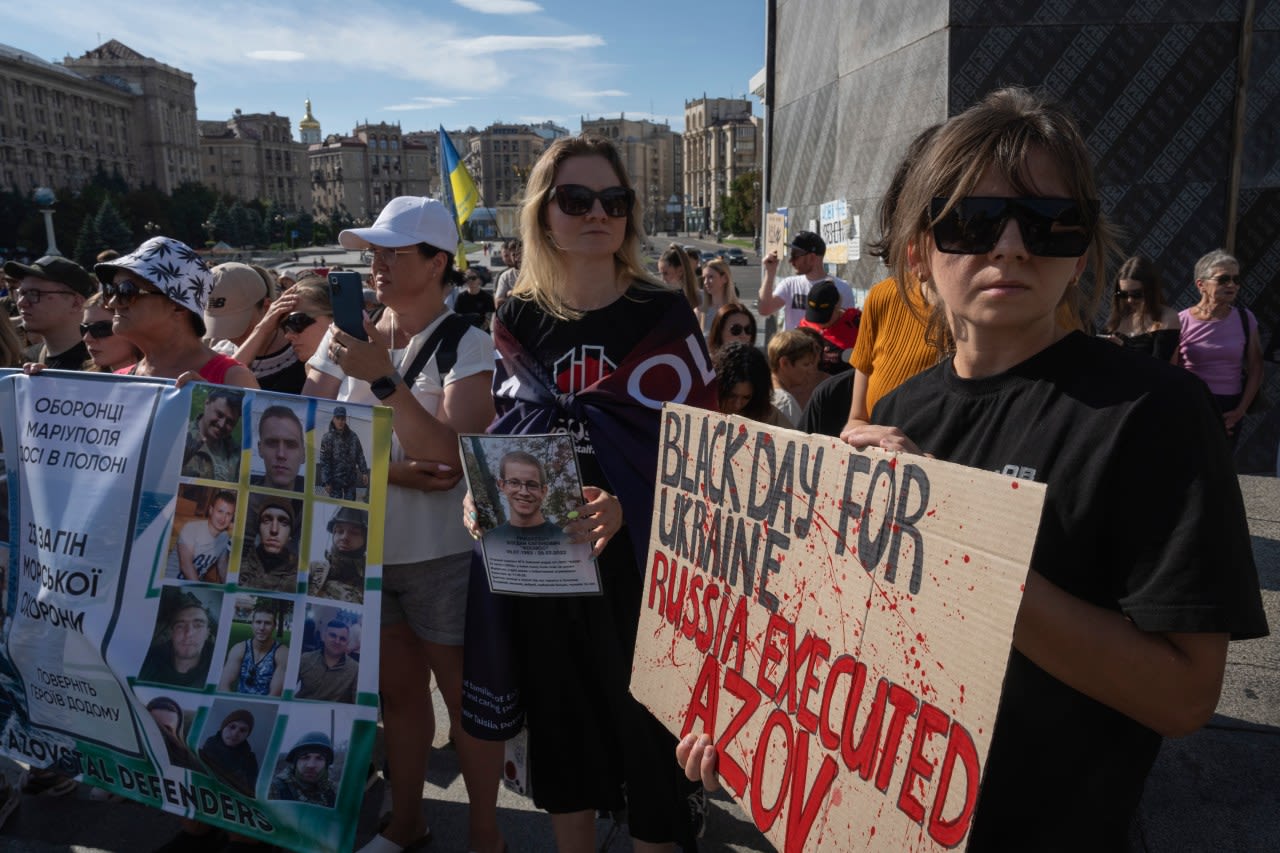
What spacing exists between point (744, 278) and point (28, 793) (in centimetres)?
4061

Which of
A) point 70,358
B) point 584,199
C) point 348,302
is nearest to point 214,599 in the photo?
point 348,302

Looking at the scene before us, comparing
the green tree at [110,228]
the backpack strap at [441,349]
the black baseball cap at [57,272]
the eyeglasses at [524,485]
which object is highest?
the green tree at [110,228]

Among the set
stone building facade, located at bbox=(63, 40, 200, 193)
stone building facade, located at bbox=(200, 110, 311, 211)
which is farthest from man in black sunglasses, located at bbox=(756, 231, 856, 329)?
stone building facade, located at bbox=(200, 110, 311, 211)

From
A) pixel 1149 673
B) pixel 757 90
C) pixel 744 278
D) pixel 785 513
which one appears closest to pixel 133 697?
pixel 785 513

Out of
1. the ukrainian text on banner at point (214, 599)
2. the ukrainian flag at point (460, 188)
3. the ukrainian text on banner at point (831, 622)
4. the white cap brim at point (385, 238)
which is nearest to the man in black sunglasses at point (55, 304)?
the ukrainian text on banner at point (214, 599)

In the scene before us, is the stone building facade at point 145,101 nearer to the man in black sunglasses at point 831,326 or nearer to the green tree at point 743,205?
the green tree at point 743,205

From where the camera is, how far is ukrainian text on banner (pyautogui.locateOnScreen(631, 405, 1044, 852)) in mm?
1130

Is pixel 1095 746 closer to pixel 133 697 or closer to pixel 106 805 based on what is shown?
pixel 133 697

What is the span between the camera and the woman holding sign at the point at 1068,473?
109 centimetres

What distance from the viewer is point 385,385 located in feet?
7.52

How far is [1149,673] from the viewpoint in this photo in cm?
112

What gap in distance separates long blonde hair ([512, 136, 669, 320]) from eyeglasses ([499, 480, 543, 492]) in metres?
0.50

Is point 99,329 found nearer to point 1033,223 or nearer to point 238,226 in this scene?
point 1033,223

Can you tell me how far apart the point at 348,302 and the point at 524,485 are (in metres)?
0.67
